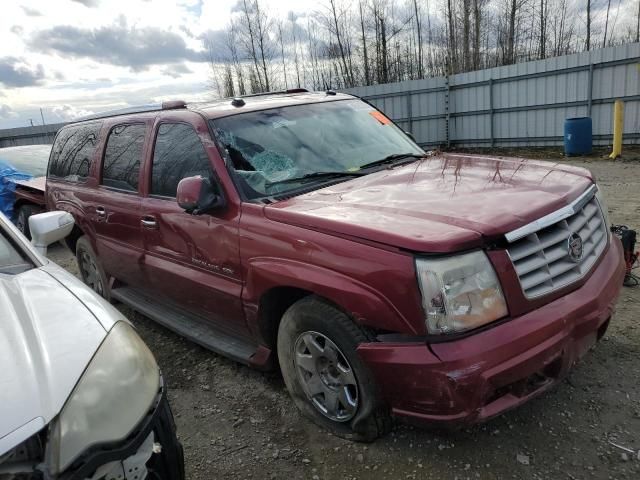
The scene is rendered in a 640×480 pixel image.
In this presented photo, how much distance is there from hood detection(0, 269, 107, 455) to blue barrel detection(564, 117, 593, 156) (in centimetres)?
1291

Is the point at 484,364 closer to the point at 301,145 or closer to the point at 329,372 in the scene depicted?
the point at 329,372

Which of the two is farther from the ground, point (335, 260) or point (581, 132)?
point (335, 260)

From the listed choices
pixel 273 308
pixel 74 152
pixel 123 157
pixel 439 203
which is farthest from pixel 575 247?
pixel 74 152

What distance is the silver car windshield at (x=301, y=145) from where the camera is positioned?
316cm

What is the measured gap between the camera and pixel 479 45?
81.3ft

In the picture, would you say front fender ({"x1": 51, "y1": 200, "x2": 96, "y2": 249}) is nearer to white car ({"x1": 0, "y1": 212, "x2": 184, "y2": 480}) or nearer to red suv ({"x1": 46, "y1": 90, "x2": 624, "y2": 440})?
red suv ({"x1": 46, "y1": 90, "x2": 624, "y2": 440})

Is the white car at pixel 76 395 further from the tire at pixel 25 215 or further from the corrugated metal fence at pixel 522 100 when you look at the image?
the corrugated metal fence at pixel 522 100

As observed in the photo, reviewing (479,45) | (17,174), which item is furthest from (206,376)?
(479,45)

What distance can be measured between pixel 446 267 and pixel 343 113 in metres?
2.08

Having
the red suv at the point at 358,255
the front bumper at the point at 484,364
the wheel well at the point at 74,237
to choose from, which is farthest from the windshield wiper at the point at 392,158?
the wheel well at the point at 74,237

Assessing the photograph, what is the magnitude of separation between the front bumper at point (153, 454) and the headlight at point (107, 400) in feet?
0.08

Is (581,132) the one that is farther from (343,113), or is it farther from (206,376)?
(206,376)

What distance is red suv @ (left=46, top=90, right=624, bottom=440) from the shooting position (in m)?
2.19

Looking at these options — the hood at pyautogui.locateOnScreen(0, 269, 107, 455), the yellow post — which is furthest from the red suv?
the yellow post
